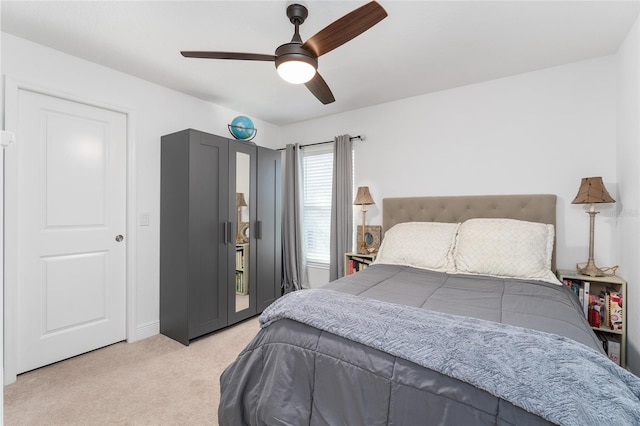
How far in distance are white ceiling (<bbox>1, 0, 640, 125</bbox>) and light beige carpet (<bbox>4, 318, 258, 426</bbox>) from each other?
2457mm

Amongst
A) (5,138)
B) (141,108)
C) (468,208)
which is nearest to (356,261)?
(468,208)

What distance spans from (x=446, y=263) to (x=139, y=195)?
283 centimetres

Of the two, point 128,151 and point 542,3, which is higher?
point 542,3

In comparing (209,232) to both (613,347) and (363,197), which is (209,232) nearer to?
(363,197)

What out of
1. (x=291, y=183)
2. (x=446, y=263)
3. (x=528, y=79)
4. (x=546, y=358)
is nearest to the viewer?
(x=546, y=358)

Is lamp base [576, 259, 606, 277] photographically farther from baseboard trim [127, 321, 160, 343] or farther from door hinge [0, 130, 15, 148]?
baseboard trim [127, 321, 160, 343]

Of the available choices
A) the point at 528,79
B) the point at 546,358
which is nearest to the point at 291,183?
the point at 528,79

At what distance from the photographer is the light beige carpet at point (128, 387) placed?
1845 millimetres

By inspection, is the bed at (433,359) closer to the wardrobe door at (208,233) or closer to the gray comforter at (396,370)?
the gray comforter at (396,370)

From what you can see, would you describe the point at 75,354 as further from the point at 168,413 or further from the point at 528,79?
the point at 528,79

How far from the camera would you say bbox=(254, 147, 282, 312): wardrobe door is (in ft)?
11.5

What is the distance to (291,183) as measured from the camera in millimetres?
4160

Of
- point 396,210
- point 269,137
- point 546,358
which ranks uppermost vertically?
point 269,137

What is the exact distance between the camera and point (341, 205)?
12.3ft
